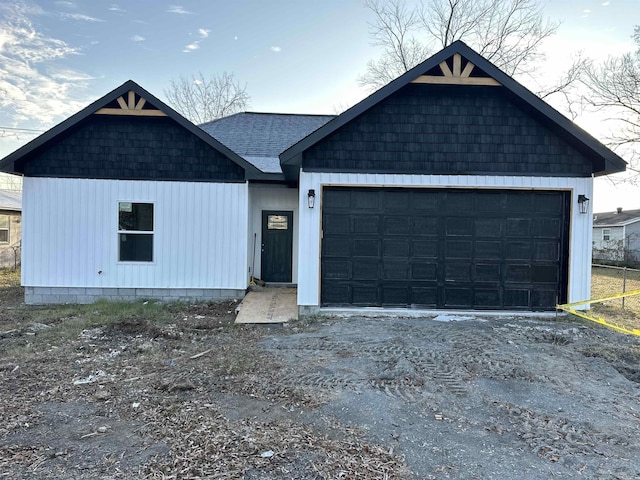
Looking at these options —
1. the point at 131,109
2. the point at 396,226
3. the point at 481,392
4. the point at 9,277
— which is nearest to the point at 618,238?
the point at 396,226

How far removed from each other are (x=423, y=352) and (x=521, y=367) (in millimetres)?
1255

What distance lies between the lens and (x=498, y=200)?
7.91m

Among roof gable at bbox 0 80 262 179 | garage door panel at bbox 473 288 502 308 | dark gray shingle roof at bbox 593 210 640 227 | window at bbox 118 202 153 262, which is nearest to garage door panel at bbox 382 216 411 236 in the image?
garage door panel at bbox 473 288 502 308

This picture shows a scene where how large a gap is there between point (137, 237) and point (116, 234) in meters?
0.46

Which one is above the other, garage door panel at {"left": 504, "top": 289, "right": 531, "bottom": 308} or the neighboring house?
the neighboring house

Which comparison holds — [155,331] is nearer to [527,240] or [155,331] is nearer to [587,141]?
[527,240]

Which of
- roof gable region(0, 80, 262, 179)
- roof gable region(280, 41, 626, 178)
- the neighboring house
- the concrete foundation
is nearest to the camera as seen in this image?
roof gable region(280, 41, 626, 178)

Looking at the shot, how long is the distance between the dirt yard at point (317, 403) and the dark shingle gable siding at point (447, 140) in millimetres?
3208

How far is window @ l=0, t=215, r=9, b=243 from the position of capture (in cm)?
1585

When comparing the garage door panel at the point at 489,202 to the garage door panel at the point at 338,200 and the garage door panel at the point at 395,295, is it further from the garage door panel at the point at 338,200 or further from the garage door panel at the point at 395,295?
the garage door panel at the point at 338,200

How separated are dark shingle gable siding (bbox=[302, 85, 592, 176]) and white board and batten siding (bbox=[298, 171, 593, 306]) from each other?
0.15m

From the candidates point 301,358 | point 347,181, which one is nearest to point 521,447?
point 301,358

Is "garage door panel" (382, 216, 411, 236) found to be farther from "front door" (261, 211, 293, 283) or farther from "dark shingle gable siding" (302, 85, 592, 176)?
"front door" (261, 211, 293, 283)

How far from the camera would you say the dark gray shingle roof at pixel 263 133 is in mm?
11117
